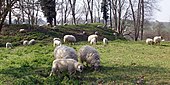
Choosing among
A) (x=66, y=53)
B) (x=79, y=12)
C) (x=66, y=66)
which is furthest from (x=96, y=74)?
(x=79, y=12)

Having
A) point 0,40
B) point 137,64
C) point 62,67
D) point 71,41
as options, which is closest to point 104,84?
point 62,67

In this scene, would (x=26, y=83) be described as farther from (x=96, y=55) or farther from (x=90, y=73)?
(x=96, y=55)

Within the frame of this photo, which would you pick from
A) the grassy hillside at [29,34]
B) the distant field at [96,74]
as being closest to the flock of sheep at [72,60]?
the distant field at [96,74]

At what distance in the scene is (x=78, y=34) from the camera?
127 feet

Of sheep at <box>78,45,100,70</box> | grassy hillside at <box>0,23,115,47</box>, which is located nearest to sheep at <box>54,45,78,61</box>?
sheep at <box>78,45,100,70</box>

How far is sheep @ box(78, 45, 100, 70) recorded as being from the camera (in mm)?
12828

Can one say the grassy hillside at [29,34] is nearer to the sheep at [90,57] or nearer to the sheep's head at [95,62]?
the sheep at [90,57]

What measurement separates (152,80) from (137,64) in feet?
11.1

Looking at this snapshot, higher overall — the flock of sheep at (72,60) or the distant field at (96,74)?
the flock of sheep at (72,60)

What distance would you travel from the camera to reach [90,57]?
42.8 ft

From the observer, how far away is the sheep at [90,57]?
42.1ft

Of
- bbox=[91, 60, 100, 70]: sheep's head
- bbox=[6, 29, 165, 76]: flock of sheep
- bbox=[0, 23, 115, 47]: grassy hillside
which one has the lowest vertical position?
bbox=[0, 23, 115, 47]: grassy hillside

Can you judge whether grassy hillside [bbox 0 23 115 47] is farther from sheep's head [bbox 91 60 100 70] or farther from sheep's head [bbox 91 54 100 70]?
sheep's head [bbox 91 60 100 70]

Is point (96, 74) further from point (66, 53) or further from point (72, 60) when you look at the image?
point (66, 53)
